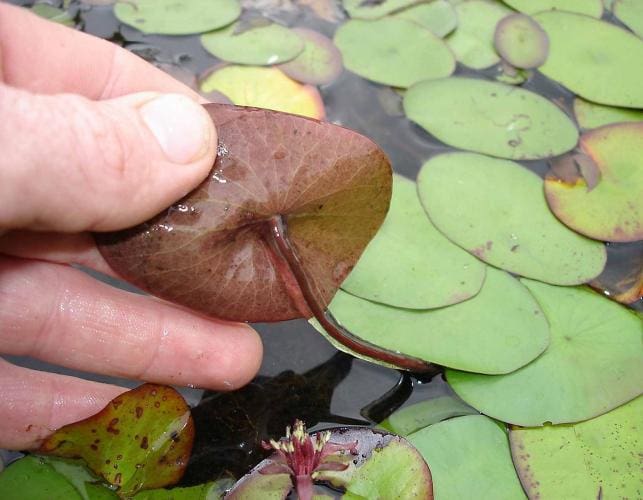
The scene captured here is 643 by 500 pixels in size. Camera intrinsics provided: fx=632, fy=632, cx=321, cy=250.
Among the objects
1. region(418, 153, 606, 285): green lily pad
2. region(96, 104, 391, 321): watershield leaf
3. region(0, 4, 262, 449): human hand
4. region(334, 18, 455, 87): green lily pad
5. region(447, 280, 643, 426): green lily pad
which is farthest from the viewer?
region(334, 18, 455, 87): green lily pad

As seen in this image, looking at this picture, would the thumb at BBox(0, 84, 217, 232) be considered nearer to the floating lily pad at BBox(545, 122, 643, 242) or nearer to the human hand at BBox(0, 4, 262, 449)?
the human hand at BBox(0, 4, 262, 449)

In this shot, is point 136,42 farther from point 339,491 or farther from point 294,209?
point 339,491

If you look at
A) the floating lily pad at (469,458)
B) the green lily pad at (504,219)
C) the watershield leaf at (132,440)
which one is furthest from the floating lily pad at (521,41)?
the watershield leaf at (132,440)

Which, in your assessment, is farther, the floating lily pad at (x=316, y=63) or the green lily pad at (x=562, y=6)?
the green lily pad at (x=562, y=6)

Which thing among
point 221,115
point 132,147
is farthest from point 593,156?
point 132,147

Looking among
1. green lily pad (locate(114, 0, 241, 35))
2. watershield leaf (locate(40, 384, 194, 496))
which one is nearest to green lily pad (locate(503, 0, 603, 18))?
green lily pad (locate(114, 0, 241, 35))

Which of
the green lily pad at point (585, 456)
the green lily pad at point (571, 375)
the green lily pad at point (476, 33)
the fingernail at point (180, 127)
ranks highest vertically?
the fingernail at point (180, 127)

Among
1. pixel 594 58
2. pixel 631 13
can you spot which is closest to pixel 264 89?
pixel 594 58

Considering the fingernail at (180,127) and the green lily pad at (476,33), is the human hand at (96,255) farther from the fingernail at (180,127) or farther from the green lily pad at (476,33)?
the green lily pad at (476,33)
